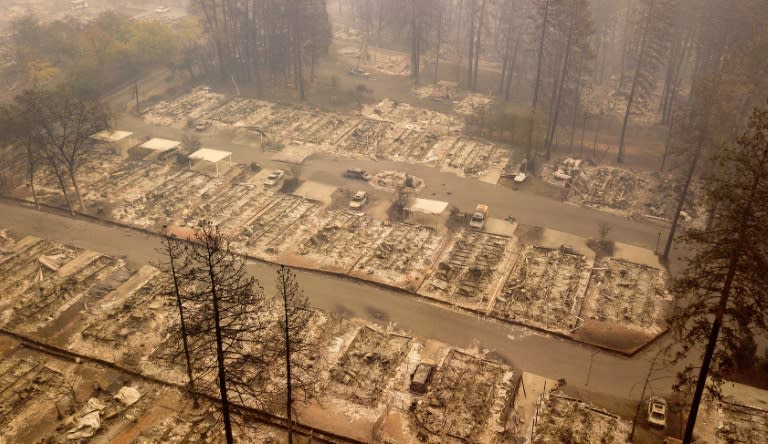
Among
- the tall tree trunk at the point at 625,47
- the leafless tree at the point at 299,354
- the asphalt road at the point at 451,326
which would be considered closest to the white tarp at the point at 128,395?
the leafless tree at the point at 299,354

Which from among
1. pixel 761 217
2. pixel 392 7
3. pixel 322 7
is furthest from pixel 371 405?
pixel 392 7

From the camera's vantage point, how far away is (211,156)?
1847 inches

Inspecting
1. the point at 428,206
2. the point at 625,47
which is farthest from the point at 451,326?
the point at 625,47

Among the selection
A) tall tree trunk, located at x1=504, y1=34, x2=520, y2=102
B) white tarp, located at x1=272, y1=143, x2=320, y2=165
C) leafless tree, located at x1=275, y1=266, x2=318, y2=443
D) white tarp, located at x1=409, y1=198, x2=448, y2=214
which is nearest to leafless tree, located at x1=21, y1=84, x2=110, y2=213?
white tarp, located at x1=272, y1=143, x2=320, y2=165

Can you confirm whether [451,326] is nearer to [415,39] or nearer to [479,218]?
[479,218]

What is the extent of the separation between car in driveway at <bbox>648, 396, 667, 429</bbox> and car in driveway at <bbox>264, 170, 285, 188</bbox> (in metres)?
29.8

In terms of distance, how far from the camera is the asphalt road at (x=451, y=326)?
1101 inches

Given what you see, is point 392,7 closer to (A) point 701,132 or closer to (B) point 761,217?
(A) point 701,132

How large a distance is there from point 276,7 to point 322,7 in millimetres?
11497

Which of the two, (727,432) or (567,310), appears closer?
(727,432)

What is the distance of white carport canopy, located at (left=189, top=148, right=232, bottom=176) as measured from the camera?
46500 millimetres

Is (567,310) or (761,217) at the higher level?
(761,217)

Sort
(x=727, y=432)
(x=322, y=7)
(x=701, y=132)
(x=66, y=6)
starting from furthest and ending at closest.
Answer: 1. (x=66, y=6)
2. (x=322, y=7)
3. (x=701, y=132)
4. (x=727, y=432)

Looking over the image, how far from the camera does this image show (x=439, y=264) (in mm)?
35781
